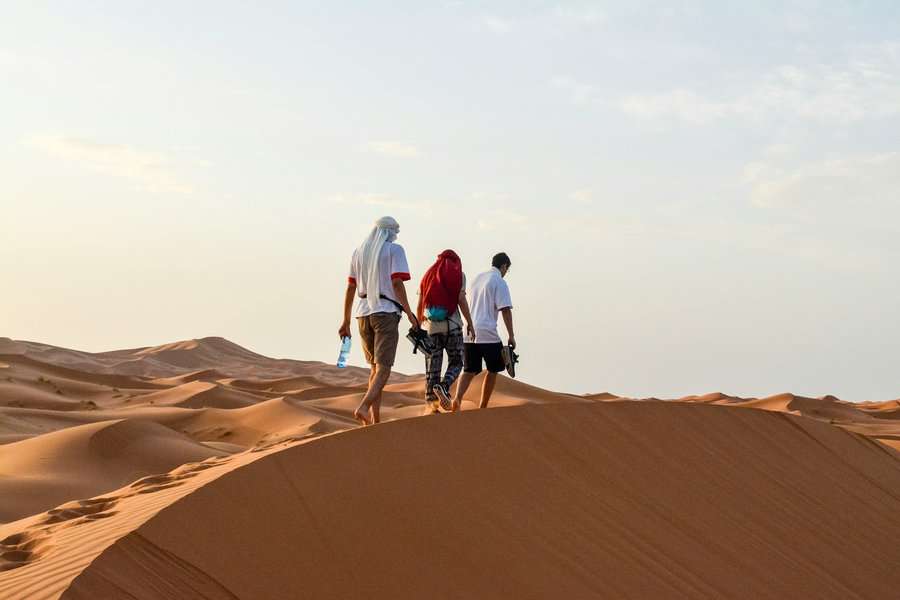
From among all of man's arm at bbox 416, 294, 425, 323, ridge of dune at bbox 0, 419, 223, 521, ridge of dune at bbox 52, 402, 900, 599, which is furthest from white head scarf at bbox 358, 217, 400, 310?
ridge of dune at bbox 0, 419, 223, 521

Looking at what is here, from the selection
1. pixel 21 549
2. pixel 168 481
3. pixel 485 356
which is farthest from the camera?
pixel 485 356

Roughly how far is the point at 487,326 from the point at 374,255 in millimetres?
1971

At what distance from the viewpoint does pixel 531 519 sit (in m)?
5.91

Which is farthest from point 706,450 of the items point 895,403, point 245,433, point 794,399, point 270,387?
point 895,403

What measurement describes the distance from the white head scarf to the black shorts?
1877 millimetres

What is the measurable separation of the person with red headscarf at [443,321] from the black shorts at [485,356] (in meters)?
0.61

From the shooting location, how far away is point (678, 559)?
239 inches

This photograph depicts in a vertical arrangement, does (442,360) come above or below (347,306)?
below

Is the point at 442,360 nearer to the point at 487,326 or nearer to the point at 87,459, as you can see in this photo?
the point at 487,326

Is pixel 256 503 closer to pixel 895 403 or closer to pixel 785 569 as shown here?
pixel 785 569

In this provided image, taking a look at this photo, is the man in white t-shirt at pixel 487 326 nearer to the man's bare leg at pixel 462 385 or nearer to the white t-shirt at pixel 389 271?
the man's bare leg at pixel 462 385

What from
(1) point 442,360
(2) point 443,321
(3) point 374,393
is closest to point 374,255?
(3) point 374,393

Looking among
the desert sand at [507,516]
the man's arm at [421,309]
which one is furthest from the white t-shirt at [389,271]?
the desert sand at [507,516]

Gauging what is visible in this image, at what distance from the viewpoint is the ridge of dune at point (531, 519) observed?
5047mm
